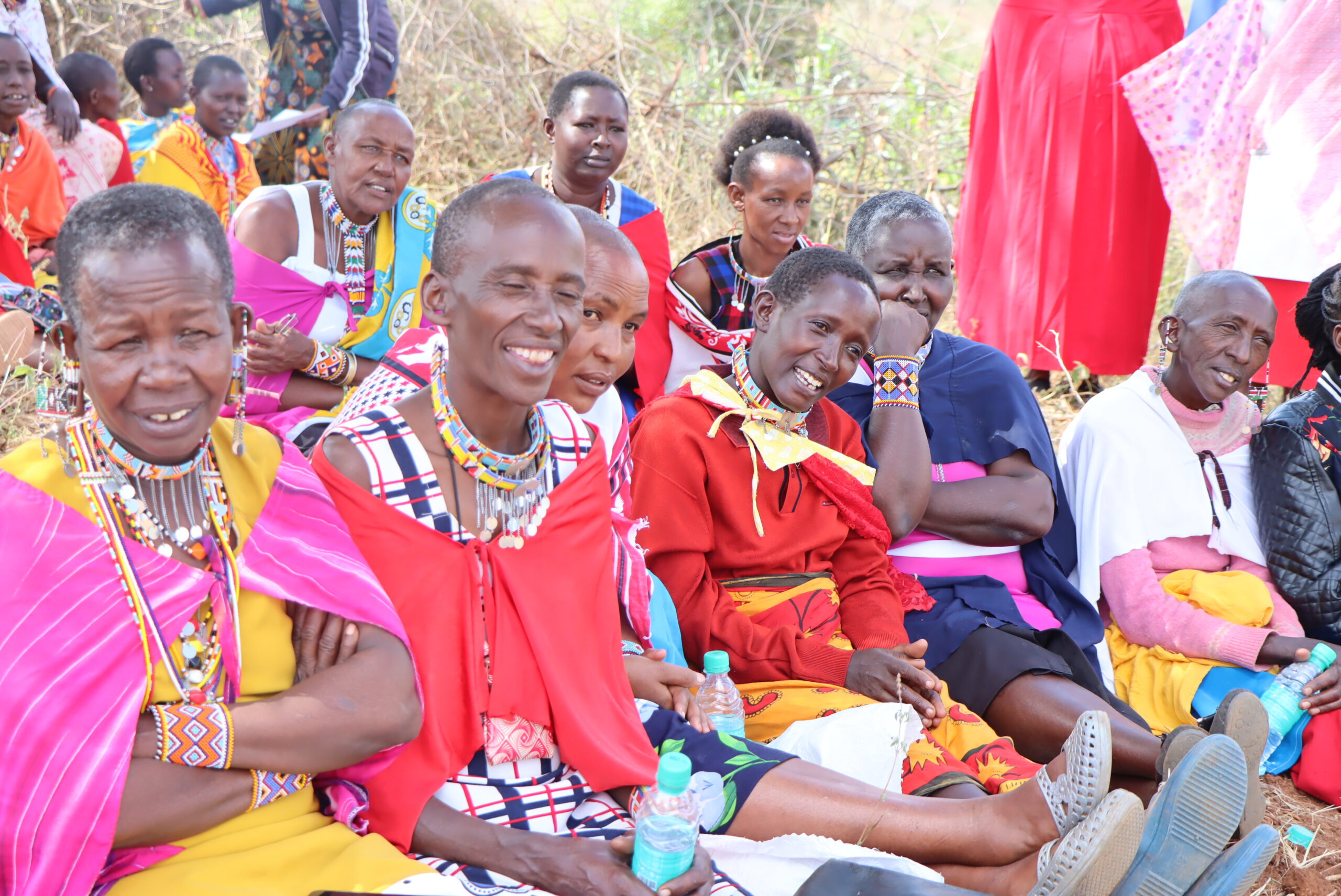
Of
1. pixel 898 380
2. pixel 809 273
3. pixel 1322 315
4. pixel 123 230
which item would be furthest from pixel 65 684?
pixel 1322 315

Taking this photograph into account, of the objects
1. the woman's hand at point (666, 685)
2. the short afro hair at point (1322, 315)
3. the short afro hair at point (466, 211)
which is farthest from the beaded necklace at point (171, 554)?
the short afro hair at point (1322, 315)

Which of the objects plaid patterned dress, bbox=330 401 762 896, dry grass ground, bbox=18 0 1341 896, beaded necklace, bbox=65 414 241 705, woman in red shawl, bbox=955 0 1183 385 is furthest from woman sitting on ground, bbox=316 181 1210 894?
dry grass ground, bbox=18 0 1341 896

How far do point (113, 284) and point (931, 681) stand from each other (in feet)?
6.73

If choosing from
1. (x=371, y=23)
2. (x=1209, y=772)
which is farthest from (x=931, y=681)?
(x=371, y=23)

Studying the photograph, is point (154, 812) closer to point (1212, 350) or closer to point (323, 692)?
point (323, 692)

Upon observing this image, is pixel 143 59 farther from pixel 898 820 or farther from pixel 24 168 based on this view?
pixel 898 820

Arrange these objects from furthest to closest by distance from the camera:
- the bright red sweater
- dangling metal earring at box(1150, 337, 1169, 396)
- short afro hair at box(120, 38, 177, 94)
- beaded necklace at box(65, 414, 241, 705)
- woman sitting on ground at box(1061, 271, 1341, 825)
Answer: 1. short afro hair at box(120, 38, 177, 94)
2. dangling metal earring at box(1150, 337, 1169, 396)
3. woman sitting on ground at box(1061, 271, 1341, 825)
4. the bright red sweater
5. beaded necklace at box(65, 414, 241, 705)

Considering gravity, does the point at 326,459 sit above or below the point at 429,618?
above

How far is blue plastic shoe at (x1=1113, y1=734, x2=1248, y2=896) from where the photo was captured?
2389mm

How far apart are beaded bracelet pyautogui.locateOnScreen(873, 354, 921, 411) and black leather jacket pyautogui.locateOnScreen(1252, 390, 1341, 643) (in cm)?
125

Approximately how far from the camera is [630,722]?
7.73 feet

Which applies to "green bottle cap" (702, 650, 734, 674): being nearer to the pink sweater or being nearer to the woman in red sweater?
the woman in red sweater

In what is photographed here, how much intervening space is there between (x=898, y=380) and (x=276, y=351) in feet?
6.25

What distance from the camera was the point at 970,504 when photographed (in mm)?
3584
